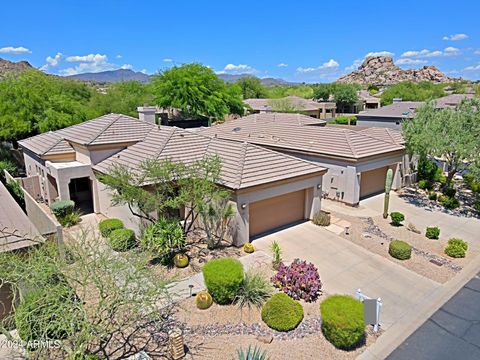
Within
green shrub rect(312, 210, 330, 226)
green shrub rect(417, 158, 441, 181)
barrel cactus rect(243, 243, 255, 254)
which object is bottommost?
barrel cactus rect(243, 243, 255, 254)

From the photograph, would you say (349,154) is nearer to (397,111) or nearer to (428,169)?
(428,169)

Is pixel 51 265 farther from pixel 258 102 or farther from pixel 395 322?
pixel 258 102

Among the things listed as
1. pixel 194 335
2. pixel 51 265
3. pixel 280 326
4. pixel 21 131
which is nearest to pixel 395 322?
pixel 280 326

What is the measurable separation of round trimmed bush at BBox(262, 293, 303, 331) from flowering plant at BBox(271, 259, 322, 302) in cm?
126

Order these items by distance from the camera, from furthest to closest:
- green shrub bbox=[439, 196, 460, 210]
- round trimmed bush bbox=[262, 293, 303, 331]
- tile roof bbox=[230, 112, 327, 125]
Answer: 1. tile roof bbox=[230, 112, 327, 125]
2. green shrub bbox=[439, 196, 460, 210]
3. round trimmed bush bbox=[262, 293, 303, 331]

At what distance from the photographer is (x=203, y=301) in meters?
12.0

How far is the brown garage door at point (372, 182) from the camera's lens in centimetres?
2475

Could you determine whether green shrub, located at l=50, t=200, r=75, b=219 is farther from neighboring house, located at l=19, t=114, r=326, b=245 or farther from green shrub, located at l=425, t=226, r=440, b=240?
green shrub, located at l=425, t=226, r=440, b=240

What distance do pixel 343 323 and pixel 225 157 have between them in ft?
38.3

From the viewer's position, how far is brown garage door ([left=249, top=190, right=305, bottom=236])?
59.4 ft

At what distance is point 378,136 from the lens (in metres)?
28.3

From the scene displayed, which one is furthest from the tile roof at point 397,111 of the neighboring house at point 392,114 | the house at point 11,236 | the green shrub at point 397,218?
the house at point 11,236

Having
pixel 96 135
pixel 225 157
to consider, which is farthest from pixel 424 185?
pixel 96 135

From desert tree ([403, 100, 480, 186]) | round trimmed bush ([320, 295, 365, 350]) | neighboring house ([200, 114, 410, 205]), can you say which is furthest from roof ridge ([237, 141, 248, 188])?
desert tree ([403, 100, 480, 186])
